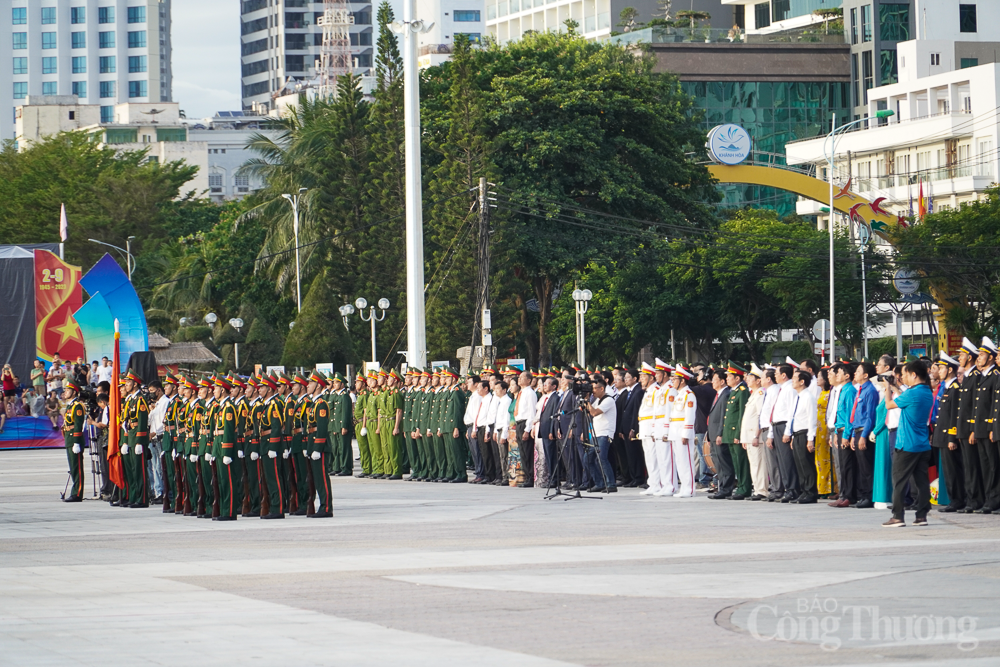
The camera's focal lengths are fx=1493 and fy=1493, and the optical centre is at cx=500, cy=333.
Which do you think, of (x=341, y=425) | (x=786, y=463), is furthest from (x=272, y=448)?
(x=341, y=425)

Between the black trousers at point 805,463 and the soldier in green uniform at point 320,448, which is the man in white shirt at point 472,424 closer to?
the soldier in green uniform at point 320,448

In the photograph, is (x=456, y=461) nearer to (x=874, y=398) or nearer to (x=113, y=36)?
(x=874, y=398)

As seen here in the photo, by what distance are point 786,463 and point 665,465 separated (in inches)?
82.7

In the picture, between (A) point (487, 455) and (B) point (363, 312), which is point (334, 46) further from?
(A) point (487, 455)

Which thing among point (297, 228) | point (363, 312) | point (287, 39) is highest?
point (287, 39)

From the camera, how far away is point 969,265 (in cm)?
4847

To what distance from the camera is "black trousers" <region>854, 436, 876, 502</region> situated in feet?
58.5

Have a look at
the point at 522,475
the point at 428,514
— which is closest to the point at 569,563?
the point at 428,514

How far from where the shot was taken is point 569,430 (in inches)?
849

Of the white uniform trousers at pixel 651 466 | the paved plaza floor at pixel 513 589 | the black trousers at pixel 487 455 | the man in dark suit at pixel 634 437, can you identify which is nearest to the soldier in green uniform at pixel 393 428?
the black trousers at pixel 487 455

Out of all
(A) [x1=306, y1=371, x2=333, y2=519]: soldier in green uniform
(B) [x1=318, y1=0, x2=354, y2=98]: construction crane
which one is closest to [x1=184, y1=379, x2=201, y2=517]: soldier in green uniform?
(A) [x1=306, y1=371, x2=333, y2=519]: soldier in green uniform

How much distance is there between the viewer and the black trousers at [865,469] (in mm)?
17828

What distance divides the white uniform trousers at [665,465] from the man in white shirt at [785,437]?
1858 millimetres

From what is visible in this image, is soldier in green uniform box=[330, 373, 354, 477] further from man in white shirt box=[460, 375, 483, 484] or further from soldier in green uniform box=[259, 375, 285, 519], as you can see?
soldier in green uniform box=[259, 375, 285, 519]
